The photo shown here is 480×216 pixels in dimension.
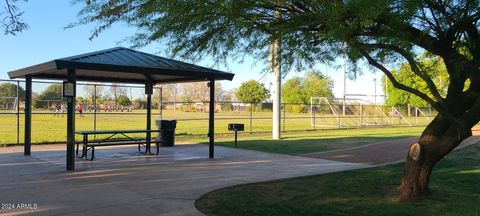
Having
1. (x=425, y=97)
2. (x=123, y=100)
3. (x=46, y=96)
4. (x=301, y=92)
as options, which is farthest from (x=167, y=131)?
(x=301, y=92)

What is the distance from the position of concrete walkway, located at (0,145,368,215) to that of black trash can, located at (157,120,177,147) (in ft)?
3.63

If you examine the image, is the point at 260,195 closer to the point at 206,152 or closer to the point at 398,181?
the point at 398,181

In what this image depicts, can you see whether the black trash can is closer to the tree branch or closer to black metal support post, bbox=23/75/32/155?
black metal support post, bbox=23/75/32/155

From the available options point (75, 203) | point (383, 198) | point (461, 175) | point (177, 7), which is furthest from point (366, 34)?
point (461, 175)

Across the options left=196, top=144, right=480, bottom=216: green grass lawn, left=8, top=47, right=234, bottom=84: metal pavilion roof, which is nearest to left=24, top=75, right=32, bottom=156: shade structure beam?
left=8, top=47, right=234, bottom=84: metal pavilion roof

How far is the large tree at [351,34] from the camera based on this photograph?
5.66 m

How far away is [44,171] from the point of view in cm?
1080

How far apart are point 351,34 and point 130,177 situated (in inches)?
244

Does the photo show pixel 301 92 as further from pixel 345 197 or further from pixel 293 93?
pixel 345 197

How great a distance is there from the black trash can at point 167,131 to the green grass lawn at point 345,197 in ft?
26.2

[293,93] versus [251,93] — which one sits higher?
[293,93]

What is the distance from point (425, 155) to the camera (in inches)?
299

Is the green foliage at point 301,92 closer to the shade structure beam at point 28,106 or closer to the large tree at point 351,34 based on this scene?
the shade structure beam at point 28,106

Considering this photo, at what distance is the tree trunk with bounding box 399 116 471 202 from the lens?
293 inches
